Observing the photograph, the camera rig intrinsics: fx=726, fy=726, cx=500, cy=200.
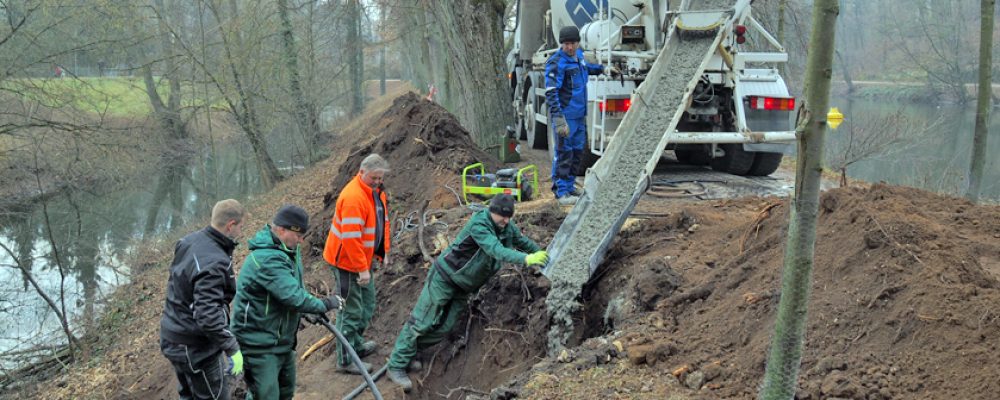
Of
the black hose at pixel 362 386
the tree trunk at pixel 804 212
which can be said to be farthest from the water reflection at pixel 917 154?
the tree trunk at pixel 804 212

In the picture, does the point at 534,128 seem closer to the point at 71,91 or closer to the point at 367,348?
the point at 367,348

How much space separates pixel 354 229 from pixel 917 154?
18.6m

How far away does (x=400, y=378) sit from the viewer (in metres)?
6.01

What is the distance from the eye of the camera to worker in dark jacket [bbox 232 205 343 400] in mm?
4426

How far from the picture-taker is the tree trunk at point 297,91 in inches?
786

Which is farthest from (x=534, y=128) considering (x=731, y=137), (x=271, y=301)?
(x=271, y=301)

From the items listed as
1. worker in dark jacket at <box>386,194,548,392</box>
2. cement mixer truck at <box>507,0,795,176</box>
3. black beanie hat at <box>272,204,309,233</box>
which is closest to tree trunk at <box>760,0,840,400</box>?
worker in dark jacket at <box>386,194,548,392</box>

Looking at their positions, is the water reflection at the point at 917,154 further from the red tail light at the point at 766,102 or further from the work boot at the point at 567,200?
the work boot at the point at 567,200

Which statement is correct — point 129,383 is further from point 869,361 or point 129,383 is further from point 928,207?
point 928,207

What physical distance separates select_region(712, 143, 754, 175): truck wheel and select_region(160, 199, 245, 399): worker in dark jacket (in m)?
6.98

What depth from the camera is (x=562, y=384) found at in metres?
4.34

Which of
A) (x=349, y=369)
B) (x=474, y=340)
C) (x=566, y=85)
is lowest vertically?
(x=349, y=369)

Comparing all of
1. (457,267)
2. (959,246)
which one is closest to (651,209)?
(457,267)

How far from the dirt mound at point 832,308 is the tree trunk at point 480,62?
6.72 metres
